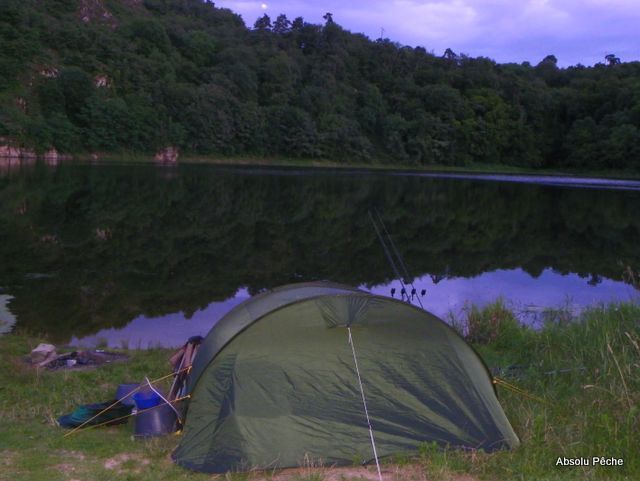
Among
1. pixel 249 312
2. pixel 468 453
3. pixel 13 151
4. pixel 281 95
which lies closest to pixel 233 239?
pixel 249 312

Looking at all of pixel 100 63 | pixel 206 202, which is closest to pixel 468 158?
pixel 100 63

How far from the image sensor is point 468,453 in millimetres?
5430

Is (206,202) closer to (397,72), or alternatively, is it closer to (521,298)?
(521,298)

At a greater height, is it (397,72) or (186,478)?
(397,72)

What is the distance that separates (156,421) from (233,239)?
14.7 metres

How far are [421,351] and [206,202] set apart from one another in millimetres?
23126

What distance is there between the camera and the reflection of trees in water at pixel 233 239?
1331 centimetres

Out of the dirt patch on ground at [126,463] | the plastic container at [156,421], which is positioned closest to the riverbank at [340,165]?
the plastic container at [156,421]

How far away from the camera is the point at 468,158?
8331cm

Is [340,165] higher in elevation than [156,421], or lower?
higher

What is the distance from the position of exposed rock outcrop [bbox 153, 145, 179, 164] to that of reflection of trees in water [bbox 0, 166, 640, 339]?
83.4 ft

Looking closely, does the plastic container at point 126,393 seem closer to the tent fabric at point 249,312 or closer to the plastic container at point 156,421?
the plastic container at point 156,421

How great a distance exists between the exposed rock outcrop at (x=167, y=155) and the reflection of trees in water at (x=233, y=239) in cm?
2541

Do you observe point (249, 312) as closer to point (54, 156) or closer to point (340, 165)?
point (54, 156)
